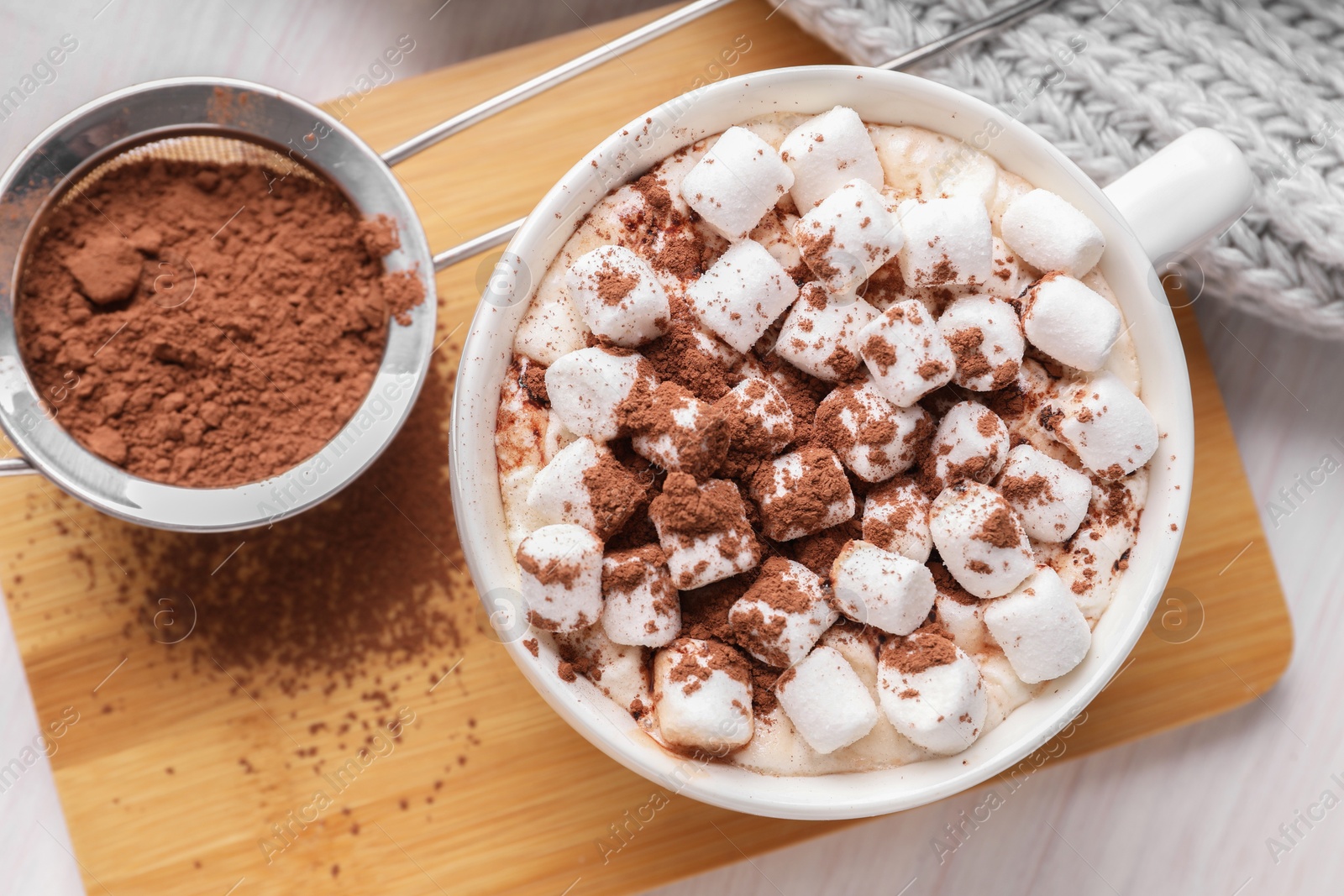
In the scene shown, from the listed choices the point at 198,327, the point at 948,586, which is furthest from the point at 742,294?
the point at 198,327

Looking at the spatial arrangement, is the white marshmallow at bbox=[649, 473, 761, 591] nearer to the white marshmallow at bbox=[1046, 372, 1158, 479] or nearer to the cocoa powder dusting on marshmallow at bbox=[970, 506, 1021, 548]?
the cocoa powder dusting on marshmallow at bbox=[970, 506, 1021, 548]

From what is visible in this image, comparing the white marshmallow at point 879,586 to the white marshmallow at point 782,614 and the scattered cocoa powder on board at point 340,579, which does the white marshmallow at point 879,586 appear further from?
the scattered cocoa powder on board at point 340,579

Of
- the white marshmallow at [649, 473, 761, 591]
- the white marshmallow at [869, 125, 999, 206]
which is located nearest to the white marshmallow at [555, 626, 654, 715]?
the white marshmallow at [649, 473, 761, 591]

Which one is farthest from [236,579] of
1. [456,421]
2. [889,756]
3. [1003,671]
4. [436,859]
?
[1003,671]

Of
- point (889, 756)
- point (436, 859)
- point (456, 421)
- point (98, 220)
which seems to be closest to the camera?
point (456, 421)

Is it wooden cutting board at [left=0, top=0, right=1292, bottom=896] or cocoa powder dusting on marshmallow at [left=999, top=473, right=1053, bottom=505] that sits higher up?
cocoa powder dusting on marshmallow at [left=999, top=473, right=1053, bottom=505]

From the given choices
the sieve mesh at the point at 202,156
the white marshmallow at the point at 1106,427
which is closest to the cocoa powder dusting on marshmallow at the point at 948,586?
the white marshmallow at the point at 1106,427

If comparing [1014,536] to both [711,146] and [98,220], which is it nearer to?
[711,146]
